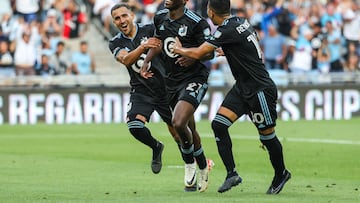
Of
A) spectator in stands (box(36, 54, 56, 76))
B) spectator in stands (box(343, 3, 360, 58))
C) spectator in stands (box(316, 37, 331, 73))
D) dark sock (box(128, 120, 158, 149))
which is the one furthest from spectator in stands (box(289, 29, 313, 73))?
dark sock (box(128, 120, 158, 149))

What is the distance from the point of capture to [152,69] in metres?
15.1

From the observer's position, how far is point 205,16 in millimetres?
31016

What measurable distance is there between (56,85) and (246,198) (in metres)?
17.5

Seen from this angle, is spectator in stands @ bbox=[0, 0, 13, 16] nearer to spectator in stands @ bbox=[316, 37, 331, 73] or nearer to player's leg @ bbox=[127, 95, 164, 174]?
spectator in stands @ bbox=[316, 37, 331, 73]

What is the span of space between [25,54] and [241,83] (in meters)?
17.0

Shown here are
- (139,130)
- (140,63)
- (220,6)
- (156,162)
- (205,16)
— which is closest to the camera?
(220,6)

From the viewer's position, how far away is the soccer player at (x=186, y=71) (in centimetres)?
1322

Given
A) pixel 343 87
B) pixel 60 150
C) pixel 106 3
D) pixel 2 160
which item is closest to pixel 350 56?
pixel 343 87

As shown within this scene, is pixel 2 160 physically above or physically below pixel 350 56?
above

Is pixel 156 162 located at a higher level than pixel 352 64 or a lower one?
higher

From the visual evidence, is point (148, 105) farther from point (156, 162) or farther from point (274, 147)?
point (274, 147)

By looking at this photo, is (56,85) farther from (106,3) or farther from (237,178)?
(237,178)

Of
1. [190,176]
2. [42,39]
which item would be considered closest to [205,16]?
[42,39]

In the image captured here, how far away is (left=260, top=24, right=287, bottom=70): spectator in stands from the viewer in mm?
30875
